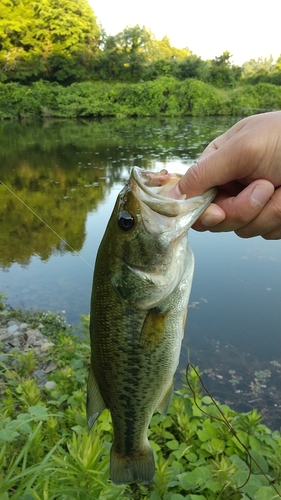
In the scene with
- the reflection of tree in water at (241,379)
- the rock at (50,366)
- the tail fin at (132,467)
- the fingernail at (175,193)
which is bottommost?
the reflection of tree in water at (241,379)

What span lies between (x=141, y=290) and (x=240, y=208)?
59 cm

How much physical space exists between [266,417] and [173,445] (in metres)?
1.54

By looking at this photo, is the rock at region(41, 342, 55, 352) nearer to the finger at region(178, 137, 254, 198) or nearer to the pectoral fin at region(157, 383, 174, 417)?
the pectoral fin at region(157, 383, 174, 417)

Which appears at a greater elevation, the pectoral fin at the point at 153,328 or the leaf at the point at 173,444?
the pectoral fin at the point at 153,328

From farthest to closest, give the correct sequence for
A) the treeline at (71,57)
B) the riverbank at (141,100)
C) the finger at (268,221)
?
the treeline at (71,57) → the riverbank at (141,100) → the finger at (268,221)

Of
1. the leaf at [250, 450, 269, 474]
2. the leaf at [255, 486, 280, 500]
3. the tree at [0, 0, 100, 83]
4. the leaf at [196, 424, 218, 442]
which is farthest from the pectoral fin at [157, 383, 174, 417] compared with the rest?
the tree at [0, 0, 100, 83]

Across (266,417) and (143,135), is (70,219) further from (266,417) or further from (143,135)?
(143,135)

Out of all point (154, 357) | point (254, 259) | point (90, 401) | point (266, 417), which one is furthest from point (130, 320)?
point (254, 259)

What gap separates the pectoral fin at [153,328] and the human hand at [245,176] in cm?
47

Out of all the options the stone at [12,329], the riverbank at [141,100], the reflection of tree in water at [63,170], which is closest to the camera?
the stone at [12,329]

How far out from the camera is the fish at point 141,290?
1498 millimetres

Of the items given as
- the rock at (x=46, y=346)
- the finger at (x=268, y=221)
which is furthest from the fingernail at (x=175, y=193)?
the rock at (x=46, y=346)

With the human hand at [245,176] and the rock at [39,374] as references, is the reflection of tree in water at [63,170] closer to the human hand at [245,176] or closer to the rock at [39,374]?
the rock at [39,374]

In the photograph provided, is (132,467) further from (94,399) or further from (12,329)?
(12,329)
